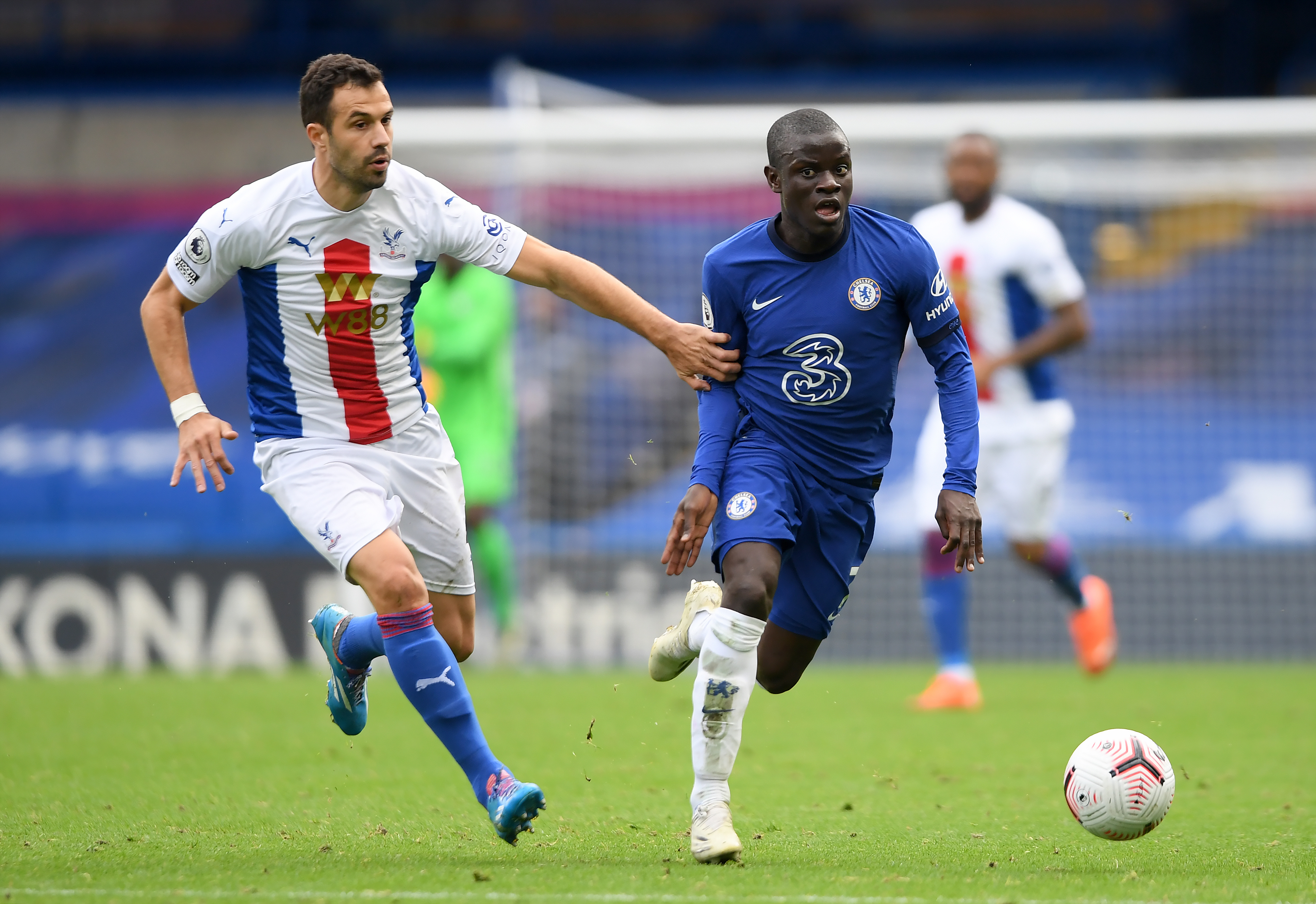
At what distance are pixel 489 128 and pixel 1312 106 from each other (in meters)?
5.67

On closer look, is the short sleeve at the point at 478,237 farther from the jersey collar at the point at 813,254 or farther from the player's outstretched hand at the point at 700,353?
the jersey collar at the point at 813,254

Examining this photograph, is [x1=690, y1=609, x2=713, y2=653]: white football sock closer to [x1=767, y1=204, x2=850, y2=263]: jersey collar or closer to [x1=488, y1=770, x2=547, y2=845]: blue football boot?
[x1=488, y1=770, x2=547, y2=845]: blue football boot

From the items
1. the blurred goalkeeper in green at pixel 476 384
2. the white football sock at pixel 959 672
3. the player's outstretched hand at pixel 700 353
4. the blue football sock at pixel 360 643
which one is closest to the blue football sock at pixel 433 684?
the blue football sock at pixel 360 643

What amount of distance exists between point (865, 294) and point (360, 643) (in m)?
1.98

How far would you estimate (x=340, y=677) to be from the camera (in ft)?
17.5

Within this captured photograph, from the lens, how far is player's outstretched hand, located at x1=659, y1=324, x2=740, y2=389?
4.73 metres

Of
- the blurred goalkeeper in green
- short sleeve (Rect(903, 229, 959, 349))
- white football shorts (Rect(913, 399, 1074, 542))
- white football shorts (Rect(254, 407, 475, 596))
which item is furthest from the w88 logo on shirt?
the blurred goalkeeper in green

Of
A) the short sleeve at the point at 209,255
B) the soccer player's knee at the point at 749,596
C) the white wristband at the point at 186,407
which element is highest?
the short sleeve at the point at 209,255

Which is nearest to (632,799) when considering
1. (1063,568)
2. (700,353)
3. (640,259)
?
(700,353)

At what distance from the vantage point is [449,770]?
6.29 meters

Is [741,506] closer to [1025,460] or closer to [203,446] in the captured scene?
[203,446]

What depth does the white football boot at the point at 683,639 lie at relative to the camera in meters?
5.04

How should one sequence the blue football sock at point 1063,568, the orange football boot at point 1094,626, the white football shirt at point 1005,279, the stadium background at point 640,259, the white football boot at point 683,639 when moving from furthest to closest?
the stadium background at point 640,259, the orange football boot at point 1094,626, the blue football sock at point 1063,568, the white football shirt at point 1005,279, the white football boot at point 683,639

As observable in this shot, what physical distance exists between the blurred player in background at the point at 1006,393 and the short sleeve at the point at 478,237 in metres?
4.01
